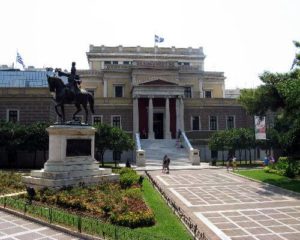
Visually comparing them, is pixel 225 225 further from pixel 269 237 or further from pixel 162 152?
pixel 162 152

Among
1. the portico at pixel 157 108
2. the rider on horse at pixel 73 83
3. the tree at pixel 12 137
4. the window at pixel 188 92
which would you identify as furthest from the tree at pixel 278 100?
the window at pixel 188 92

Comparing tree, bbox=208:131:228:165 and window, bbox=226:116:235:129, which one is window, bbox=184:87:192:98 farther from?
tree, bbox=208:131:228:165

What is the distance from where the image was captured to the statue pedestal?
1980cm

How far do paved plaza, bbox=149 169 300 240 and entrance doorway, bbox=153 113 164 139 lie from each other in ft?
78.9

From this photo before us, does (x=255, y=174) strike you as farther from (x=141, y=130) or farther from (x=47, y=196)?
(x=141, y=130)

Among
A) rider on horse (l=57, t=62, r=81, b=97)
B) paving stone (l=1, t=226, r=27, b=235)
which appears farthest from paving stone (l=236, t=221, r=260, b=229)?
rider on horse (l=57, t=62, r=81, b=97)

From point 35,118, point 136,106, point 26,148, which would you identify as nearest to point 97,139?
point 26,148

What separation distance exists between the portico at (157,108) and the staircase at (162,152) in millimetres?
1964

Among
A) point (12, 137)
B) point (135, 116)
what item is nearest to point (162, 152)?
point (135, 116)

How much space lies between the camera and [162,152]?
4412 cm

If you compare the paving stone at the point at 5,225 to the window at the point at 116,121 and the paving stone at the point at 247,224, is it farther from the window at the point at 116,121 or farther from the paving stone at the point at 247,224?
the window at the point at 116,121

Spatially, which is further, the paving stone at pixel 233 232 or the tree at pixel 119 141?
the tree at pixel 119 141

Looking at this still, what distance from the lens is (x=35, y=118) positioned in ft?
140

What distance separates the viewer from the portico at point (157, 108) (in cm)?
4909
